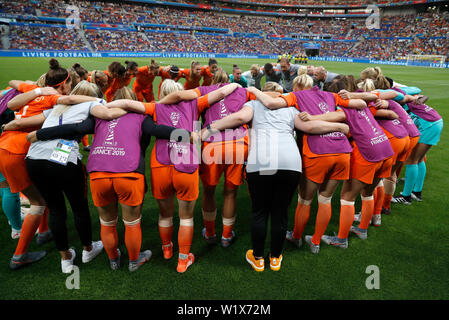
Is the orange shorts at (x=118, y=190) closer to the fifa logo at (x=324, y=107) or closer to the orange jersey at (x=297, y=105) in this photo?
the orange jersey at (x=297, y=105)

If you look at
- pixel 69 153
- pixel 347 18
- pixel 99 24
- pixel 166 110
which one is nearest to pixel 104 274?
pixel 69 153

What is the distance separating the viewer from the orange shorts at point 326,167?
9.63 feet

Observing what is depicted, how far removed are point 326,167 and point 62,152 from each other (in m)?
2.76

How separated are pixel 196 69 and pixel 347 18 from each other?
76.7 m

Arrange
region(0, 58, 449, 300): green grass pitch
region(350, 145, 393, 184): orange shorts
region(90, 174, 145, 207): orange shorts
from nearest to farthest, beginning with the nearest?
region(90, 174, 145, 207): orange shorts < region(0, 58, 449, 300): green grass pitch < region(350, 145, 393, 184): orange shorts

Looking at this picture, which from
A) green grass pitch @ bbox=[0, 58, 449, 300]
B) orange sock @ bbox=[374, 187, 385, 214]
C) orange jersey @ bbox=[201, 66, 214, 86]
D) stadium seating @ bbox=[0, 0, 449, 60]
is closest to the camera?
green grass pitch @ bbox=[0, 58, 449, 300]

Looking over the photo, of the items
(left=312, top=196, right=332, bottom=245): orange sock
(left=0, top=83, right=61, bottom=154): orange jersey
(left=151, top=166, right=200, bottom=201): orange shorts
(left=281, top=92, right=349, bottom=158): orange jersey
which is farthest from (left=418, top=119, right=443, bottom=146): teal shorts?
(left=0, top=83, right=61, bottom=154): orange jersey

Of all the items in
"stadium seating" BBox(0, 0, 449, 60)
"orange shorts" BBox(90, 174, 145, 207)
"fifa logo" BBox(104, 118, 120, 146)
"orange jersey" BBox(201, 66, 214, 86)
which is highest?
"stadium seating" BBox(0, 0, 449, 60)

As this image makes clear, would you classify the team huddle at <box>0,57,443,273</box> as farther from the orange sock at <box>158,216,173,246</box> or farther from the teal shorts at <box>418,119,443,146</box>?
the teal shorts at <box>418,119,443,146</box>

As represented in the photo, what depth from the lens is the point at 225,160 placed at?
3037mm

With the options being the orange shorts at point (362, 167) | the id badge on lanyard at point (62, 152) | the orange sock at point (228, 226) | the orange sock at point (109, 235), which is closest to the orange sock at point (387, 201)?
the orange shorts at point (362, 167)

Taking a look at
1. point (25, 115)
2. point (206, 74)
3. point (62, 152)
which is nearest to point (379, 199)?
point (62, 152)

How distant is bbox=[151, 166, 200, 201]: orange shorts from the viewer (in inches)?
107

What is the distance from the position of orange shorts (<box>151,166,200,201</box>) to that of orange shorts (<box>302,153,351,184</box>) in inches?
50.0
